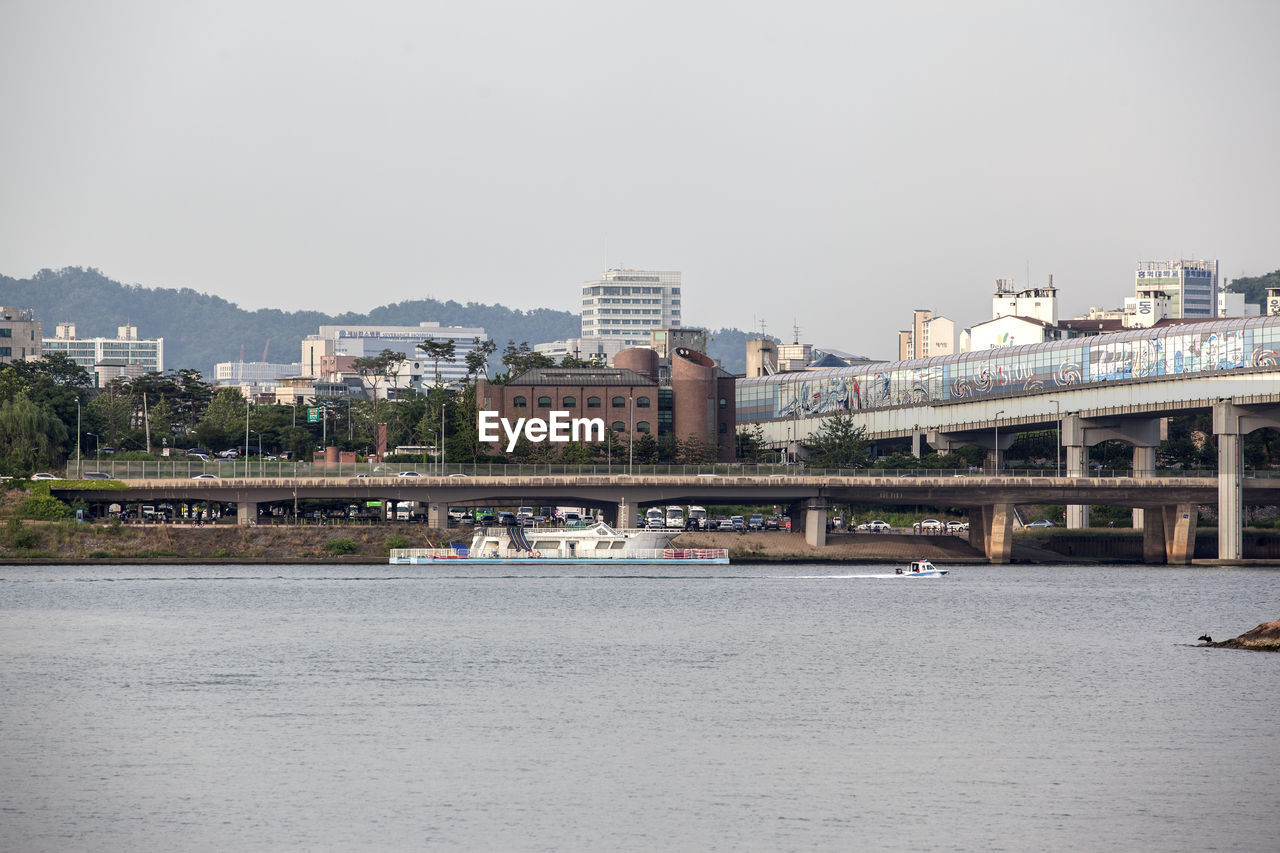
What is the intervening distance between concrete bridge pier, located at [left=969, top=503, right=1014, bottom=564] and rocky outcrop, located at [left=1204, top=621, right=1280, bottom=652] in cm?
7569

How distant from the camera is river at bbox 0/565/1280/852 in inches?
1799

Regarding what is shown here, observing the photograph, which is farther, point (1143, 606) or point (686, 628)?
point (1143, 606)

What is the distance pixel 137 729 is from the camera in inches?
2347

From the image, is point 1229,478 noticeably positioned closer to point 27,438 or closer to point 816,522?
point 816,522

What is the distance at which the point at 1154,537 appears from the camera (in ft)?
547

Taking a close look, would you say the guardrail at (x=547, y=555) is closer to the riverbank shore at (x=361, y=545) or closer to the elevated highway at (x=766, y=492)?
the riverbank shore at (x=361, y=545)

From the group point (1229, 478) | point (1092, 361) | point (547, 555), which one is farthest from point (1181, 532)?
point (547, 555)

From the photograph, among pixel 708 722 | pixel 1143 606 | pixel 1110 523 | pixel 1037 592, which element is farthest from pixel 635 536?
pixel 708 722

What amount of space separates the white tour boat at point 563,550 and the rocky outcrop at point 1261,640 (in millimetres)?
72571

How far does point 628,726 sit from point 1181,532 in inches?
4498

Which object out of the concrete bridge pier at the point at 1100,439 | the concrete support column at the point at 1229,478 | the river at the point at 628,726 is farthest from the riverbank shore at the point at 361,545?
the river at the point at 628,726

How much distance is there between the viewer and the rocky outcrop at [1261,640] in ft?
264

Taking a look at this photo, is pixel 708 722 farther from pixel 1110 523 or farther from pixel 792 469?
pixel 1110 523

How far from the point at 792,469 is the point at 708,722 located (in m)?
102
